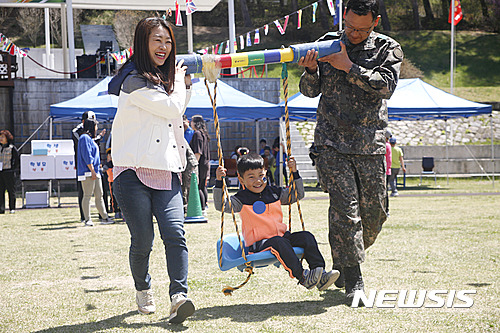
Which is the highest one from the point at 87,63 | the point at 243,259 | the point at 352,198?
the point at 87,63

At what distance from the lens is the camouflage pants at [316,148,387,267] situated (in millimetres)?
4332

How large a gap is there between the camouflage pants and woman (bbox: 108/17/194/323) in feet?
3.69

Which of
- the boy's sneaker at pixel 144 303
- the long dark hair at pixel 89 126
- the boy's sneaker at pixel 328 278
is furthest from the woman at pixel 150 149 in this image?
the long dark hair at pixel 89 126

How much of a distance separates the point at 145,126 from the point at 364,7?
1.73 m

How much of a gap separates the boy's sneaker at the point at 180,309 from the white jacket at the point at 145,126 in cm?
80

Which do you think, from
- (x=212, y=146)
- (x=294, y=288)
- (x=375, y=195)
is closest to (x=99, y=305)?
(x=294, y=288)

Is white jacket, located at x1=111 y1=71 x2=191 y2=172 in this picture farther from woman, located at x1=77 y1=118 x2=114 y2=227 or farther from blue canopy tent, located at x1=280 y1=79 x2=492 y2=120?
blue canopy tent, located at x1=280 y1=79 x2=492 y2=120

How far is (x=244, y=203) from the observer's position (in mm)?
4582

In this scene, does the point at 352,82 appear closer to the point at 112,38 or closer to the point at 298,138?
the point at 298,138

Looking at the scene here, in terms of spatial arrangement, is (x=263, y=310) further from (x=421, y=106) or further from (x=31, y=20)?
(x=31, y=20)

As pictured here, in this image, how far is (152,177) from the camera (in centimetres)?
386

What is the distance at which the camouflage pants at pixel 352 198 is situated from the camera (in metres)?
4.33

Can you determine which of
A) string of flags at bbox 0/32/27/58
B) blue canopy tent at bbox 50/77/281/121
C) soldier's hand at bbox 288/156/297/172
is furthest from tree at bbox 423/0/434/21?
soldier's hand at bbox 288/156/297/172

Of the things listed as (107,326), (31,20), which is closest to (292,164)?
(107,326)
